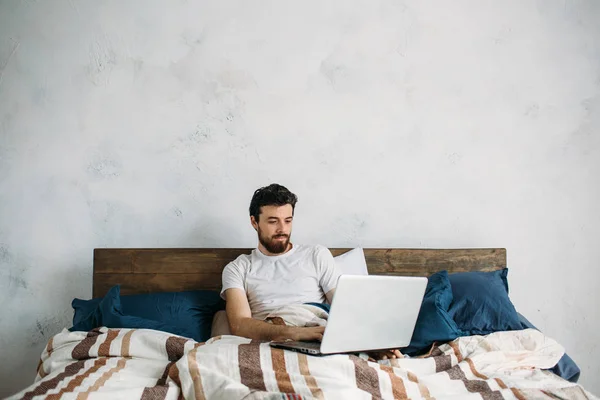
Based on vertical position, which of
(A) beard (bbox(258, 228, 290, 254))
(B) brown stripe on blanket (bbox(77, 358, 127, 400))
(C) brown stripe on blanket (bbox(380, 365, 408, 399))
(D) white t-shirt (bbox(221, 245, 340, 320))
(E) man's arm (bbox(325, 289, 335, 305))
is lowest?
(C) brown stripe on blanket (bbox(380, 365, 408, 399))

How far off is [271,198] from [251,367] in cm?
87

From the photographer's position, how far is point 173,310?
2.29 m

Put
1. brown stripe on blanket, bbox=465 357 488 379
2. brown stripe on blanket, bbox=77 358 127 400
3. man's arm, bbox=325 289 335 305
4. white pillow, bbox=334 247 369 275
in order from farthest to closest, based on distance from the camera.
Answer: white pillow, bbox=334 247 369 275 → man's arm, bbox=325 289 335 305 → brown stripe on blanket, bbox=465 357 488 379 → brown stripe on blanket, bbox=77 358 127 400

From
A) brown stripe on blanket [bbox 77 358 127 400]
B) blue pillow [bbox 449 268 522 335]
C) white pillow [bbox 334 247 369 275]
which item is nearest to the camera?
brown stripe on blanket [bbox 77 358 127 400]

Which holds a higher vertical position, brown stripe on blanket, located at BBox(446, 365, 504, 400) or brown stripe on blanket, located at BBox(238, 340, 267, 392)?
brown stripe on blanket, located at BBox(238, 340, 267, 392)

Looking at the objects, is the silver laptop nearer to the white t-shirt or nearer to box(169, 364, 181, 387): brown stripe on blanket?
box(169, 364, 181, 387): brown stripe on blanket

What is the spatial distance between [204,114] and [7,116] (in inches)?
35.9

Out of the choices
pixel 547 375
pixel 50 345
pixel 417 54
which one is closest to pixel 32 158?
pixel 50 345

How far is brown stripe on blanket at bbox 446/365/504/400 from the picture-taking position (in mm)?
1565

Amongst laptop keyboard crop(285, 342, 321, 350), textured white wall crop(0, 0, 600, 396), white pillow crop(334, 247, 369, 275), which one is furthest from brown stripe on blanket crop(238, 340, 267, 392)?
textured white wall crop(0, 0, 600, 396)

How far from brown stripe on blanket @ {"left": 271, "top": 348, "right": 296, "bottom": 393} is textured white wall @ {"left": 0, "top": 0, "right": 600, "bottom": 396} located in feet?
3.64

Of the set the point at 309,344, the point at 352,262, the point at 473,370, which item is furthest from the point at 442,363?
the point at 352,262

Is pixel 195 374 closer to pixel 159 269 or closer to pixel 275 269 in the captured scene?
pixel 275 269

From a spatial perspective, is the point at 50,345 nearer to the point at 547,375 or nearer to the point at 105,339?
the point at 105,339
